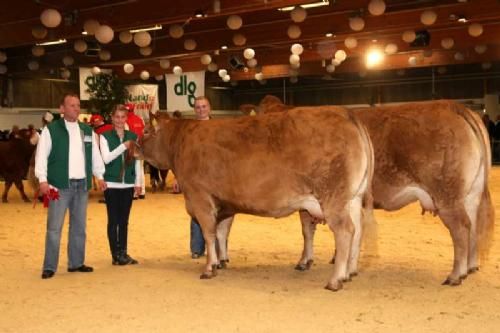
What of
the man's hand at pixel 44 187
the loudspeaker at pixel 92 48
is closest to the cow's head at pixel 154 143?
the man's hand at pixel 44 187

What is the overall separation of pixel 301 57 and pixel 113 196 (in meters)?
12.4

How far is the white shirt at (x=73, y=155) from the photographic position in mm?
5943

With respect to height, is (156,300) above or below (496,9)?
below

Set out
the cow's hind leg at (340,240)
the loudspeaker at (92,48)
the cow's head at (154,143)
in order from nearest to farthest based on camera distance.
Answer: the cow's hind leg at (340,240) < the cow's head at (154,143) < the loudspeaker at (92,48)

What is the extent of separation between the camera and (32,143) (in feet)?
43.5

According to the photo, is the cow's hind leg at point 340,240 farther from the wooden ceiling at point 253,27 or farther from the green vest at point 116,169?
the wooden ceiling at point 253,27

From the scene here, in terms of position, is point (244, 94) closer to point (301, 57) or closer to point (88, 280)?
point (301, 57)

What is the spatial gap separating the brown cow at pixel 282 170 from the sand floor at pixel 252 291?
1.41 ft

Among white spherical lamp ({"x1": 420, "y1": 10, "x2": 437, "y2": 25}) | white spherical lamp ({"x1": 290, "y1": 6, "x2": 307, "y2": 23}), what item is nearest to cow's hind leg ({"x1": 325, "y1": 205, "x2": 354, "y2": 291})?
white spherical lamp ({"x1": 290, "y1": 6, "x2": 307, "y2": 23})

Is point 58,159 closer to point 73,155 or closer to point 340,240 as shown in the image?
point 73,155

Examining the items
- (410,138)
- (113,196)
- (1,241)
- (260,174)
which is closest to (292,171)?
(260,174)

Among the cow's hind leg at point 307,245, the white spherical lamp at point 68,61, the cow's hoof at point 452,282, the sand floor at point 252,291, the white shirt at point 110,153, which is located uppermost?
the white spherical lamp at point 68,61

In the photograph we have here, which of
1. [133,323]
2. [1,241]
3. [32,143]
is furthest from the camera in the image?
[32,143]

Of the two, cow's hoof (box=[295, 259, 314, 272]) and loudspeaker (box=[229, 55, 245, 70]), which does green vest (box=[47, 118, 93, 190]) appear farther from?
loudspeaker (box=[229, 55, 245, 70])
